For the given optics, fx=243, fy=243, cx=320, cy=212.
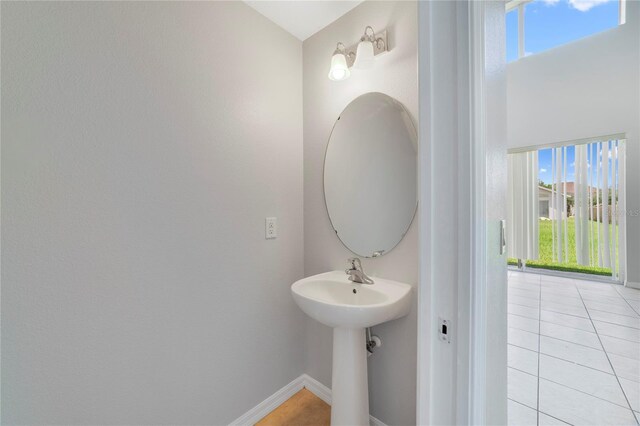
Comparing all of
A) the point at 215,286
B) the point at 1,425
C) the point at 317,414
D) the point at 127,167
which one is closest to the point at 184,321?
the point at 215,286

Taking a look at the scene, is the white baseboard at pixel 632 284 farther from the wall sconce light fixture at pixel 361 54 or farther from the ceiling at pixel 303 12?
the ceiling at pixel 303 12

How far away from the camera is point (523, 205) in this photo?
12.4 ft

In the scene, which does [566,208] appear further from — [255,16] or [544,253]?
[255,16]

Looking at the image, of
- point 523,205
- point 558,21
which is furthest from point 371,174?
point 523,205

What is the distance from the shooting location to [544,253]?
374 cm

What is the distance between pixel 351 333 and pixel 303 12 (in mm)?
1803

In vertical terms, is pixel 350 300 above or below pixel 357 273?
below

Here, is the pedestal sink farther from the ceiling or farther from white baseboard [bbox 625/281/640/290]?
white baseboard [bbox 625/281/640/290]

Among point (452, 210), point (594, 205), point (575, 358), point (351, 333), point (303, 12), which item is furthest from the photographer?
point (594, 205)

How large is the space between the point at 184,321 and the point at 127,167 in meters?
0.72

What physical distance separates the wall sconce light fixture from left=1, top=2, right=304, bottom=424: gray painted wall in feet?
1.30

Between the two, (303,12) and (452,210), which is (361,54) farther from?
(452,210)

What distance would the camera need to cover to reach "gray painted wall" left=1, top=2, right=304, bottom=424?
2.59 ft

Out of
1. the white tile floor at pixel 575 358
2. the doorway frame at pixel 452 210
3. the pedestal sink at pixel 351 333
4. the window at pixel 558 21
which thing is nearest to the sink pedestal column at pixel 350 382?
the pedestal sink at pixel 351 333
